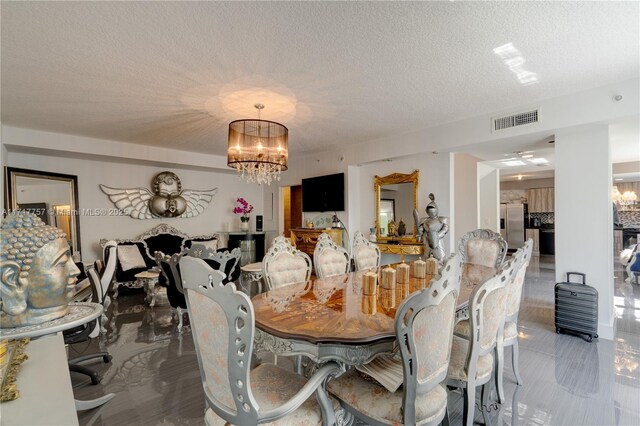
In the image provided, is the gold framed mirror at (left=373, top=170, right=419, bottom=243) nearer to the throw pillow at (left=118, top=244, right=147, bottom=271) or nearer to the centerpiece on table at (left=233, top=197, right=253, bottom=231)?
the centerpiece on table at (left=233, top=197, right=253, bottom=231)

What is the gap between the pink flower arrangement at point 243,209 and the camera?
7.24m

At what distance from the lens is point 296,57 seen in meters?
2.47

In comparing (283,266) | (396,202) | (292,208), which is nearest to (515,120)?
(396,202)

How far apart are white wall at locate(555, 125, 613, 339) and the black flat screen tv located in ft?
11.4

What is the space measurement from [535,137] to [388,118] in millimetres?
1870

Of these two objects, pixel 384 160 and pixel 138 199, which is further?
pixel 138 199

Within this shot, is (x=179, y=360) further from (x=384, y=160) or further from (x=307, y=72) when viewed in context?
(x=384, y=160)

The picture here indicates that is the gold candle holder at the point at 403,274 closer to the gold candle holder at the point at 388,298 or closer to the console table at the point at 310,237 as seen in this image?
the gold candle holder at the point at 388,298

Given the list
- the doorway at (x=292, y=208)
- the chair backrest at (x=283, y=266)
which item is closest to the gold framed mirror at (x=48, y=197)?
the chair backrest at (x=283, y=266)

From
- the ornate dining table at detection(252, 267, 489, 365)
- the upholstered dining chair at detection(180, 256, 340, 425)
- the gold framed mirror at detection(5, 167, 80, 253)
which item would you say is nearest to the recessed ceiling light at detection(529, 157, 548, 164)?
the ornate dining table at detection(252, 267, 489, 365)

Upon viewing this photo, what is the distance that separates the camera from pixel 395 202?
5.46 m

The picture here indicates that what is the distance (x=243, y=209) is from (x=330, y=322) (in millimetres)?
6199

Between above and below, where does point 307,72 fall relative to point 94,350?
above

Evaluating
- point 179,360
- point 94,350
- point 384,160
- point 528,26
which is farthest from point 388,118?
point 94,350
